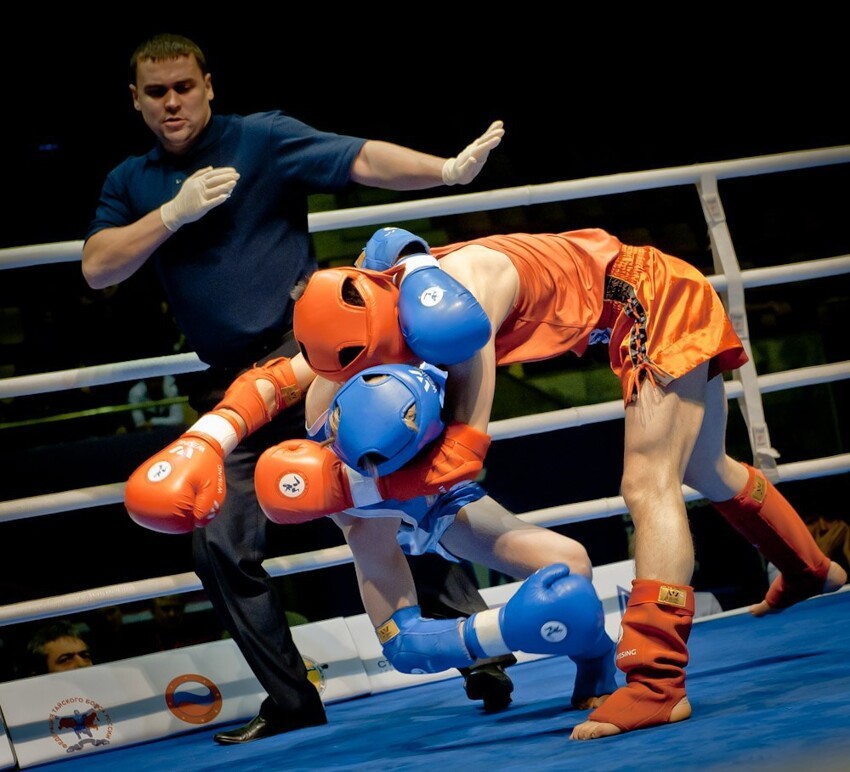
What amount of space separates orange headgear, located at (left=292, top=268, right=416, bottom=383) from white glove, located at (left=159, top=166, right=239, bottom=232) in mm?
490

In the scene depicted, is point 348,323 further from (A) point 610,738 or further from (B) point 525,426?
(B) point 525,426

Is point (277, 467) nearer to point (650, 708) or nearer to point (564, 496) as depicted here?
Answer: point (650, 708)

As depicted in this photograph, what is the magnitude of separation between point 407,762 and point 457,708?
559 millimetres

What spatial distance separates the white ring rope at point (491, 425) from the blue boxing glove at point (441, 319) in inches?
35.1

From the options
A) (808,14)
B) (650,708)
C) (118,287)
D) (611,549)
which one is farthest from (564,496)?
(808,14)

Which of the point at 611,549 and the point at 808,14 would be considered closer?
the point at 611,549

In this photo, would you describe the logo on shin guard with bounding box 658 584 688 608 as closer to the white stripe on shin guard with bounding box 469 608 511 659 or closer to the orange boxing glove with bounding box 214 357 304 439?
the white stripe on shin guard with bounding box 469 608 511 659

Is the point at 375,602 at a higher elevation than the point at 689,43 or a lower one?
lower

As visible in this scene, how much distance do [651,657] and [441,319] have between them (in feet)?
1.99

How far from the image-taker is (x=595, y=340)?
215 centimetres

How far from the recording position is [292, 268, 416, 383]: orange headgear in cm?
180

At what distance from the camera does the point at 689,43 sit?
4.58 meters

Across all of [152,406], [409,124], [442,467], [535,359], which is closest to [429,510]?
[442,467]

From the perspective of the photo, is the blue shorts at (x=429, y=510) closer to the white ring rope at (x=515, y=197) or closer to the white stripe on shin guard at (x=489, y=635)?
the white stripe on shin guard at (x=489, y=635)
